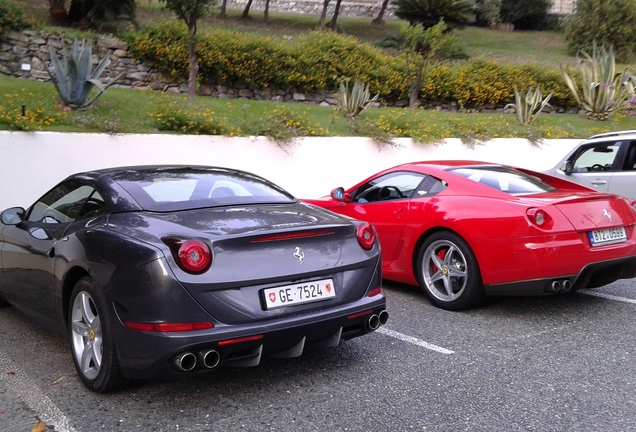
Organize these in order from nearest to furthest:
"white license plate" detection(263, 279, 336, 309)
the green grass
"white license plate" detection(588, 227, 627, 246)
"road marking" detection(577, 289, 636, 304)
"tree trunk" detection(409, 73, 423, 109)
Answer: "white license plate" detection(263, 279, 336, 309)
"white license plate" detection(588, 227, 627, 246)
"road marking" detection(577, 289, 636, 304)
the green grass
"tree trunk" detection(409, 73, 423, 109)

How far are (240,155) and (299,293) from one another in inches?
327

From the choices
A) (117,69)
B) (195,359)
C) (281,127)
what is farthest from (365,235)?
(117,69)

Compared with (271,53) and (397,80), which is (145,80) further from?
(397,80)

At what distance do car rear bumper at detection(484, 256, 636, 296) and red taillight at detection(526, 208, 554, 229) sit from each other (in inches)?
17.1

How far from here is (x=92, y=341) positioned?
13.7ft

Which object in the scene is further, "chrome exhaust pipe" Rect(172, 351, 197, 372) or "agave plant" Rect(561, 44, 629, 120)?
"agave plant" Rect(561, 44, 629, 120)

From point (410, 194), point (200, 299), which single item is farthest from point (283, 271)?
point (410, 194)

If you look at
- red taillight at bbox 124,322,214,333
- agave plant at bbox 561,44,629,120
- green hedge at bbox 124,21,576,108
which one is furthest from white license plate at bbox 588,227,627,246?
agave plant at bbox 561,44,629,120

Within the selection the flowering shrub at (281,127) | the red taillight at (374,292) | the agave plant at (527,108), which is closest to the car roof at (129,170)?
the red taillight at (374,292)

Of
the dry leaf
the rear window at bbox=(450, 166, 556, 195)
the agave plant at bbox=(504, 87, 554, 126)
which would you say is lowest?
the dry leaf

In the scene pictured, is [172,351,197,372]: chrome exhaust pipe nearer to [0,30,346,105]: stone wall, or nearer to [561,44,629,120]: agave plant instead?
[0,30,346,105]: stone wall

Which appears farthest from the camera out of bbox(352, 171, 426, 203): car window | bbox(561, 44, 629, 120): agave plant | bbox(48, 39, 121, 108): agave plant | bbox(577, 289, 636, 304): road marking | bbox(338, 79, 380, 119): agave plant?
bbox(561, 44, 629, 120): agave plant

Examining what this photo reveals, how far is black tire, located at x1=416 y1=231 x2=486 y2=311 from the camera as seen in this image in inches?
231

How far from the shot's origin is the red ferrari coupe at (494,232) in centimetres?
558
